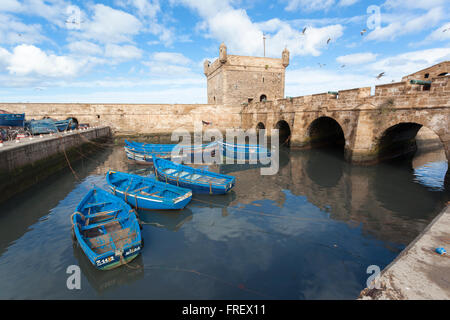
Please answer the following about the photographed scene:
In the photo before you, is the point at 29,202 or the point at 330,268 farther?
the point at 29,202

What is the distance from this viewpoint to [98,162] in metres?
18.5

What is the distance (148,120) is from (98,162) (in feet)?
46.3

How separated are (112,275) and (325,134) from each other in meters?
23.0

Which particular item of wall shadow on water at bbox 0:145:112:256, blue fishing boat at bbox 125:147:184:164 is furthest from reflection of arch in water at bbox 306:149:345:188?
wall shadow on water at bbox 0:145:112:256

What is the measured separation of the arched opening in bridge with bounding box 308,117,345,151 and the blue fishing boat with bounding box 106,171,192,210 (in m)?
16.0

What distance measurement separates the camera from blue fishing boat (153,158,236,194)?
10305mm

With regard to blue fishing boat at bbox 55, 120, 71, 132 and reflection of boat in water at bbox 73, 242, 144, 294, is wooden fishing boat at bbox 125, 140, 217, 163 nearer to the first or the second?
blue fishing boat at bbox 55, 120, 71, 132

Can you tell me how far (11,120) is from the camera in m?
18.4

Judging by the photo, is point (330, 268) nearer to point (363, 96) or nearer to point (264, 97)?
point (363, 96)
